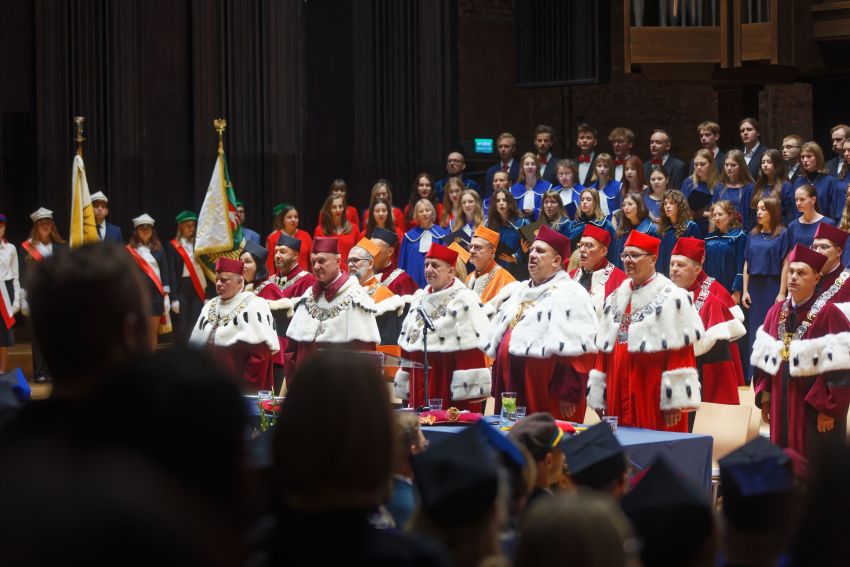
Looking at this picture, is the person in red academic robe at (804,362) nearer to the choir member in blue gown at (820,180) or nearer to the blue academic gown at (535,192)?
the choir member in blue gown at (820,180)

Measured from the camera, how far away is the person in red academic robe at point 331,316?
927 cm

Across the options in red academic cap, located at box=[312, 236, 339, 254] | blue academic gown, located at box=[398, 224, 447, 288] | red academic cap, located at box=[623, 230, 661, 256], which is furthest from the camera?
blue academic gown, located at box=[398, 224, 447, 288]

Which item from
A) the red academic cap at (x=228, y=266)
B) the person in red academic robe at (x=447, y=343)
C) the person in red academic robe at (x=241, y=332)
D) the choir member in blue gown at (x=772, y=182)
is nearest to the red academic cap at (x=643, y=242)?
the person in red academic robe at (x=447, y=343)

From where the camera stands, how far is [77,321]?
236 cm

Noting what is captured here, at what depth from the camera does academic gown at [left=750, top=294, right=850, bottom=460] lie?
24.7 ft

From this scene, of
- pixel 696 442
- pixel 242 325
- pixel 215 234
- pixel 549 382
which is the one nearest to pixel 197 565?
pixel 696 442

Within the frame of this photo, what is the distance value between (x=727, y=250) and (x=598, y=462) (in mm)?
8781

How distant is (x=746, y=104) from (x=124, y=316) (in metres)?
14.6

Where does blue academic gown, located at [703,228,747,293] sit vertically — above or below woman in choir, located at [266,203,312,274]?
below

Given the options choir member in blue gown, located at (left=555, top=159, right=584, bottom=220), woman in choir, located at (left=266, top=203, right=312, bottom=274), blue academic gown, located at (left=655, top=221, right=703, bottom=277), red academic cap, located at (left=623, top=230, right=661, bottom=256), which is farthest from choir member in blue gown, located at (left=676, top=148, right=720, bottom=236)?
red academic cap, located at (left=623, top=230, right=661, bottom=256)

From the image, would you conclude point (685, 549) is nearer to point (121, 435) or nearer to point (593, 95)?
point (121, 435)

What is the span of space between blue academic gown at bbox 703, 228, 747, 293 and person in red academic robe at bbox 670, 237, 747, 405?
3121 millimetres

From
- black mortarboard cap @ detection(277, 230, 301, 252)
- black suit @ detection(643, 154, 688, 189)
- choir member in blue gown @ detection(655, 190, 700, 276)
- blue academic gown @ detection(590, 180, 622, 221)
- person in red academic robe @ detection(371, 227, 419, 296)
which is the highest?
black suit @ detection(643, 154, 688, 189)

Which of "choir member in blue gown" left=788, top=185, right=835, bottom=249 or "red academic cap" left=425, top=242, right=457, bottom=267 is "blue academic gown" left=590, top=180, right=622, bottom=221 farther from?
"red academic cap" left=425, top=242, right=457, bottom=267
